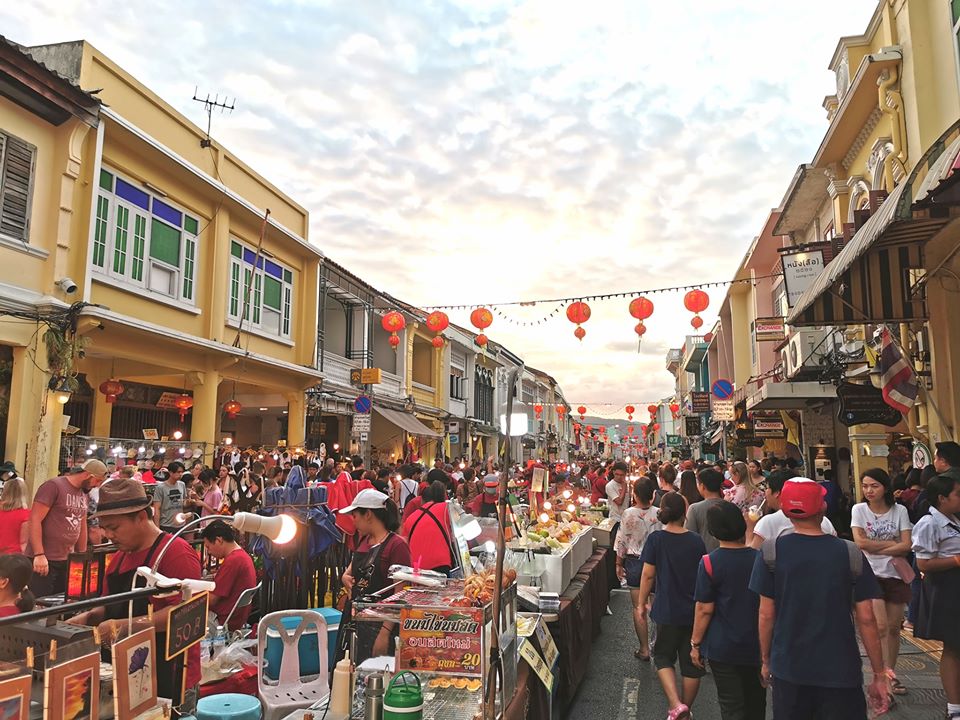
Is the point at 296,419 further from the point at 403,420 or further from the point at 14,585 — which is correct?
the point at 14,585

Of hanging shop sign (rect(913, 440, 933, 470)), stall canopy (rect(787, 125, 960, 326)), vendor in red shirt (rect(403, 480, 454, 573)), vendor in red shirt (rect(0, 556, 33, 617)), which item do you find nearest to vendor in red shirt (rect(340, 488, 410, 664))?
vendor in red shirt (rect(403, 480, 454, 573))

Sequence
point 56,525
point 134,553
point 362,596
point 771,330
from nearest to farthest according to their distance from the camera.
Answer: point 134,553 → point 362,596 → point 56,525 → point 771,330

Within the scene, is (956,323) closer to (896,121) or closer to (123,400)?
(896,121)

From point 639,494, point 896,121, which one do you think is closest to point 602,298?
point 896,121

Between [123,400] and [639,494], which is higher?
[123,400]

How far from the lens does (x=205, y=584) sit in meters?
3.03

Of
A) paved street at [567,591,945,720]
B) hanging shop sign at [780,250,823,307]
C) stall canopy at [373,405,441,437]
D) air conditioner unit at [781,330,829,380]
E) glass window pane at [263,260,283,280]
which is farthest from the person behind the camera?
stall canopy at [373,405,441,437]

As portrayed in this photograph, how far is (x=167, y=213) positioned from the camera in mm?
14273

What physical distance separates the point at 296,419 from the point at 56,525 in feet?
37.5

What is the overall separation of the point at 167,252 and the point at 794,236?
15.2 meters

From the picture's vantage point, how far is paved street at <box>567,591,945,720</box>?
5766 mm

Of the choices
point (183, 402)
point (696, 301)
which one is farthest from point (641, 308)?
point (183, 402)

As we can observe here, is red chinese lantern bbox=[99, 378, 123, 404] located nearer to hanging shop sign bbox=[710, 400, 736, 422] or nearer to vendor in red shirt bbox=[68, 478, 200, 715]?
vendor in red shirt bbox=[68, 478, 200, 715]

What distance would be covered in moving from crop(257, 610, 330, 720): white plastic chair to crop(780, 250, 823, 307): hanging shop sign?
10705mm
